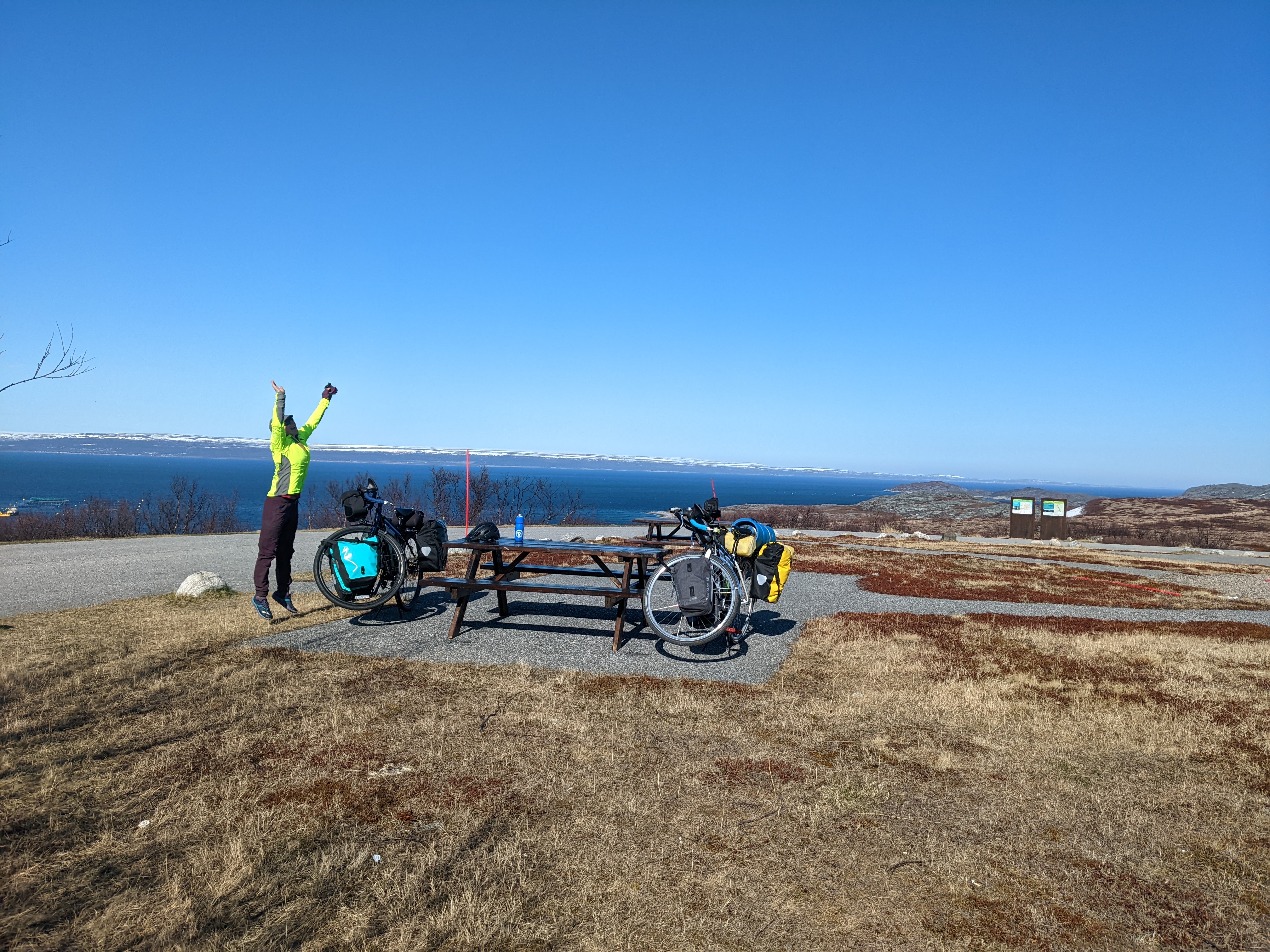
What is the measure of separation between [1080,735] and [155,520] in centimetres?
5286

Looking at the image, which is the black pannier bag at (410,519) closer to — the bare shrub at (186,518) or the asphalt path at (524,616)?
the asphalt path at (524,616)

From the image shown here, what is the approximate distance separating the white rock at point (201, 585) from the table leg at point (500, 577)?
3.84 metres

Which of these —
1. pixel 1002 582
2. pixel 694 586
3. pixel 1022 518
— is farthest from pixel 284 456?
pixel 1022 518

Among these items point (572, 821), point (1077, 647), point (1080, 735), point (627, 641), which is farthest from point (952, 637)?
point (572, 821)

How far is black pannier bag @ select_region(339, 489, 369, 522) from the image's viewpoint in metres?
7.00

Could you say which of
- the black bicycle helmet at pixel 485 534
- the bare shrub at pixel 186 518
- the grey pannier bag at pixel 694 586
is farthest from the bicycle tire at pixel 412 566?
the bare shrub at pixel 186 518

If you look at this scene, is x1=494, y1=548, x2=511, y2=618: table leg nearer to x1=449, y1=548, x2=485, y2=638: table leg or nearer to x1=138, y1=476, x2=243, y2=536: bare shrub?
x1=449, y1=548, x2=485, y2=638: table leg

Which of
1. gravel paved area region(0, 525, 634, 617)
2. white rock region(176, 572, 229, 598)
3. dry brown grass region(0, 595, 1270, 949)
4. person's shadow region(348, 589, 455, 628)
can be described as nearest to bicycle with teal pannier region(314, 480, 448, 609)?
person's shadow region(348, 589, 455, 628)

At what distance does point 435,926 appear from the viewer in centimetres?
254

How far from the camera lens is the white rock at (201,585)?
8.77 meters

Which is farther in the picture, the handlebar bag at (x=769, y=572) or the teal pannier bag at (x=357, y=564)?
the teal pannier bag at (x=357, y=564)

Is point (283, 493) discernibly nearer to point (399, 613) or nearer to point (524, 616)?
point (399, 613)

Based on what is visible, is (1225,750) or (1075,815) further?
(1225,750)

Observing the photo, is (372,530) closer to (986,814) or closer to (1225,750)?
(986,814)
